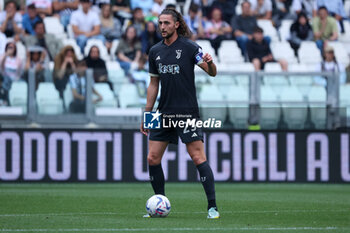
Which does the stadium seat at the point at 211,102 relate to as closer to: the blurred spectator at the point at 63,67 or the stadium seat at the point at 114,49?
the blurred spectator at the point at 63,67

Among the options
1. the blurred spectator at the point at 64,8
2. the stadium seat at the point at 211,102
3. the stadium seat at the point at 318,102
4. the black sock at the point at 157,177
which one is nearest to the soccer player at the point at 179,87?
the black sock at the point at 157,177

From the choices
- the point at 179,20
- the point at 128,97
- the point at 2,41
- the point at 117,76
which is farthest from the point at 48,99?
the point at 179,20

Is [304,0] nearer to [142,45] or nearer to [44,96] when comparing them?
[142,45]

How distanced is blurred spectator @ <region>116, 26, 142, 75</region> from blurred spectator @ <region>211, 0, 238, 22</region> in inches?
115

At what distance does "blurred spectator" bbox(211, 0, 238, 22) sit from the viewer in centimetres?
1995

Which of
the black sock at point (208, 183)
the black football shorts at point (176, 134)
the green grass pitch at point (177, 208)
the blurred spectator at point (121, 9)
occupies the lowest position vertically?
the green grass pitch at point (177, 208)

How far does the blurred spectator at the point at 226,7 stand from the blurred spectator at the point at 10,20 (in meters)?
4.89

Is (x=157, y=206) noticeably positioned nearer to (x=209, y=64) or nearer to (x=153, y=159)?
(x=153, y=159)

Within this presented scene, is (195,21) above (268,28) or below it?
above

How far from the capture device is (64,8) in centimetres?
1925

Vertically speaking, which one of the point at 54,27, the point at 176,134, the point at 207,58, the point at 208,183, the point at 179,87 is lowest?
the point at 208,183

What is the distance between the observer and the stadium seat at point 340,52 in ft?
61.4

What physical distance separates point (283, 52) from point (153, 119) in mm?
11337

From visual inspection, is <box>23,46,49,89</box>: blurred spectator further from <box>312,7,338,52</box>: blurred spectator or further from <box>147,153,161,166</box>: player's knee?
<box>147,153,161,166</box>: player's knee
